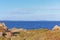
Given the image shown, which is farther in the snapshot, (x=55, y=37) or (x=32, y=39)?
(x=32, y=39)

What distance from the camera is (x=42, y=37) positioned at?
1136 inches

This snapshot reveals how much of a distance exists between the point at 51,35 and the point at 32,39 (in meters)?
3.41

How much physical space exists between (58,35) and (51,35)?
3.14ft

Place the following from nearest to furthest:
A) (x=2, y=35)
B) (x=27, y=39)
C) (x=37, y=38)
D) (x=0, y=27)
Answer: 1. (x=37, y=38)
2. (x=27, y=39)
3. (x=2, y=35)
4. (x=0, y=27)

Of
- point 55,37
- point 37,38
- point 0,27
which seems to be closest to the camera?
point 55,37

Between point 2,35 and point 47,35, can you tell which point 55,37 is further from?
point 2,35

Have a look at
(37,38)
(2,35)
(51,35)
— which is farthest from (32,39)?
(2,35)

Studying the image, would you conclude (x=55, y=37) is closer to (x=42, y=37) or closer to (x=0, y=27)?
(x=42, y=37)

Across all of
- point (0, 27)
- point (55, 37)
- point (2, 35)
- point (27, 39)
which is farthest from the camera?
point (0, 27)

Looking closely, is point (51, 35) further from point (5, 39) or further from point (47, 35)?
point (5, 39)

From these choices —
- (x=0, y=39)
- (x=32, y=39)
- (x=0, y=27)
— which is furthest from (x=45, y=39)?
(x=0, y=27)

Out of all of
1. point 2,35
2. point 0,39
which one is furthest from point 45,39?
point 2,35

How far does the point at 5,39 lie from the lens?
105 feet

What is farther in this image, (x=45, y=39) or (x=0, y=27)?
(x=0, y=27)
